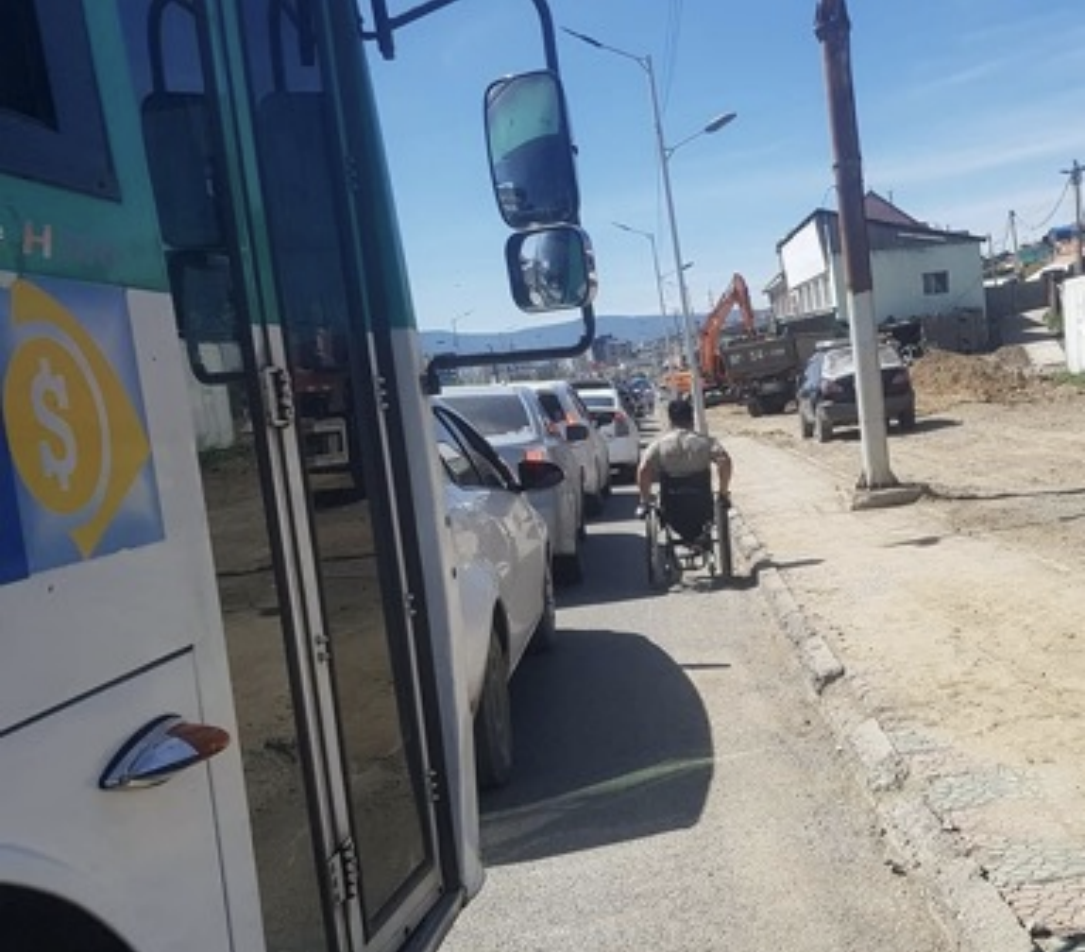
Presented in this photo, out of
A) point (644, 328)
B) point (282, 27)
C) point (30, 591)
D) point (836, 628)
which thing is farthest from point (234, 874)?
point (644, 328)

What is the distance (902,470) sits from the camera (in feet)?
53.2

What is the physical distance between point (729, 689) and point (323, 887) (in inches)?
175

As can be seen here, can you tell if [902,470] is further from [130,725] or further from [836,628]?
[130,725]

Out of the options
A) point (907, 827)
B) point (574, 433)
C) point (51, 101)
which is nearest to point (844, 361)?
point (574, 433)

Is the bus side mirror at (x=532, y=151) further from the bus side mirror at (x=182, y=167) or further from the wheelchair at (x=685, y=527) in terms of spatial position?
the wheelchair at (x=685, y=527)

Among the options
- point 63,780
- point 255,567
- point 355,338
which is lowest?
point 63,780

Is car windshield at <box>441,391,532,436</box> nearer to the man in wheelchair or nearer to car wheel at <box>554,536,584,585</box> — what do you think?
car wheel at <box>554,536,584,585</box>

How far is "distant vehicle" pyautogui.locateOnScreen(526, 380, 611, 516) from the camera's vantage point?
1400 cm

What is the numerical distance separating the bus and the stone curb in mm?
1507

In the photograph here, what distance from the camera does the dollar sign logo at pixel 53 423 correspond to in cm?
167

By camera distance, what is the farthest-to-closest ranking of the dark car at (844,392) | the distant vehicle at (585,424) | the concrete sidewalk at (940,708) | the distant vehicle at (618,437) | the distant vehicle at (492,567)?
the dark car at (844,392)
the distant vehicle at (618,437)
the distant vehicle at (585,424)
the distant vehicle at (492,567)
the concrete sidewalk at (940,708)

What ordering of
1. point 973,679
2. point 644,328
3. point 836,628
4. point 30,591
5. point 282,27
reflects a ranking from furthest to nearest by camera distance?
point 644,328 < point 836,628 < point 973,679 < point 282,27 < point 30,591

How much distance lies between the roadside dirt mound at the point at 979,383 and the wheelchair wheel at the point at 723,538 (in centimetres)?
1905

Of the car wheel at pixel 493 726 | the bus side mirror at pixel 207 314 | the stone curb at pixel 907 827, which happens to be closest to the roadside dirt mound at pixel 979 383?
the stone curb at pixel 907 827
